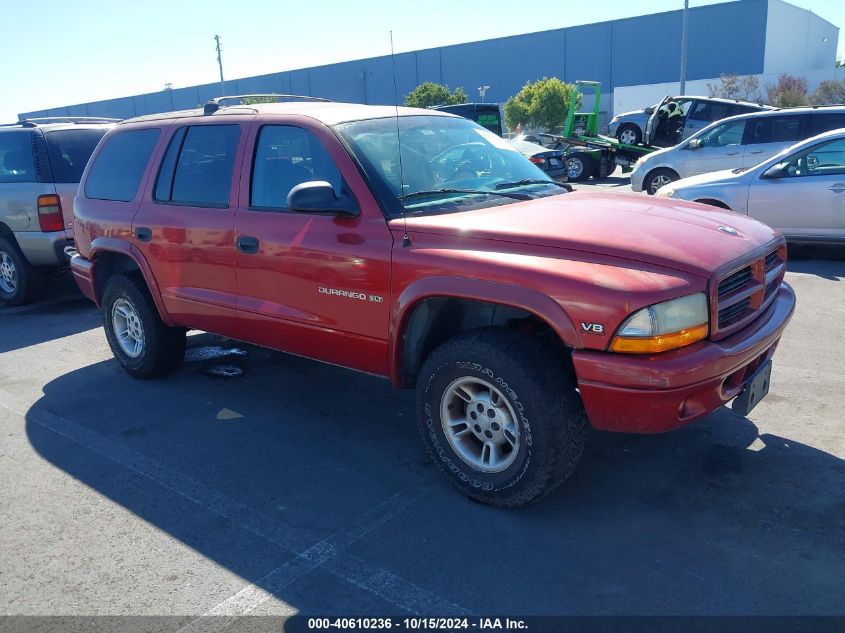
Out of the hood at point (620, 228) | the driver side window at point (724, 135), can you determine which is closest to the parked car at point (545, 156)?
the driver side window at point (724, 135)

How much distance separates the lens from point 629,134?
2345 centimetres

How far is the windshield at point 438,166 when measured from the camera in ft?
13.0

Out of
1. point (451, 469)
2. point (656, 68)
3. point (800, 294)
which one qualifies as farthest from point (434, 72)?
point (451, 469)

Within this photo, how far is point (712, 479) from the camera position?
3.79 meters

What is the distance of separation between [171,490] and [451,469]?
5.02ft

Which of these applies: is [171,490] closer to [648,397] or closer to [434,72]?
[648,397]

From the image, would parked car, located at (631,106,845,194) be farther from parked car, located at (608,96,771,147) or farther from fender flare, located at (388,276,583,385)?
fender flare, located at (388,276,583,385)

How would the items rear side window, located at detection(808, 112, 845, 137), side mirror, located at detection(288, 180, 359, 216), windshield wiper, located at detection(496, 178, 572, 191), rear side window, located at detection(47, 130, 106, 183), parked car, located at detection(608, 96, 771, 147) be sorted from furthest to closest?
parked car, located at detection(608, 96, 771, 147)
rear side window, located at detection(808, 112, 845, 137)
rear side window, located at detection(47, 130, 106, 183)
windshield wiper, located at detection(496, 178, 572, 191)
side mirror, located at detection(288, 180, 359, 216)

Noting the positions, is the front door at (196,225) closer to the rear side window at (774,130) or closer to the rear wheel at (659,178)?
the rear side window at (774,130)

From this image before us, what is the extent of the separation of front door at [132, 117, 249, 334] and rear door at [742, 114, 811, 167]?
→ 32.4 ft

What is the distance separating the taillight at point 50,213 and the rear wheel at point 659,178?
983cm

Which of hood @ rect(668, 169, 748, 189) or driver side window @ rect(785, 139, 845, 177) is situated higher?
driver side window @ rect(785, 139, 845, 177)

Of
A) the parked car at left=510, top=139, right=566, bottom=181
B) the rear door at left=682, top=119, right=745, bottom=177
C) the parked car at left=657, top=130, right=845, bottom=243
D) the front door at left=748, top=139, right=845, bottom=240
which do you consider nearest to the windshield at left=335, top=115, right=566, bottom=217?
the parked car at left=657, top=130, right=845, bottom=243

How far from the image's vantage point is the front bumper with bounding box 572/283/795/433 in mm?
3027
